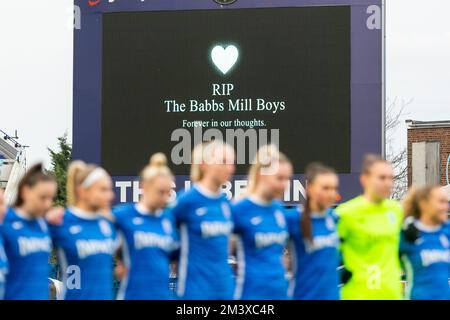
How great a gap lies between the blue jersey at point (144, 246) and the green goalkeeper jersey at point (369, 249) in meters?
1.21

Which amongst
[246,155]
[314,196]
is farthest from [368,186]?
[246,155]

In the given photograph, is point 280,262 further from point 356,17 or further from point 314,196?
point 356,17

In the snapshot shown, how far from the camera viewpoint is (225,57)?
52.9 feet

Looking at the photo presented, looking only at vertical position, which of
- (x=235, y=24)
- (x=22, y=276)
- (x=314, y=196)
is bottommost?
(x=22, y=276)

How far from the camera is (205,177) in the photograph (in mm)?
8148

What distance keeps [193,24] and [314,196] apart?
8266mm

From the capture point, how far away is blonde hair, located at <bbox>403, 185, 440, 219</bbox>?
28.3ft

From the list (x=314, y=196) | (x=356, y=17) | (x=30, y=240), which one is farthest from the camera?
(x=356, y=17)

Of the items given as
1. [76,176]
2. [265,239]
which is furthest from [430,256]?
[76,176]

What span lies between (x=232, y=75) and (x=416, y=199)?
7689mm

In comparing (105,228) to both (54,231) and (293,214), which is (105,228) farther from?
(293,214)

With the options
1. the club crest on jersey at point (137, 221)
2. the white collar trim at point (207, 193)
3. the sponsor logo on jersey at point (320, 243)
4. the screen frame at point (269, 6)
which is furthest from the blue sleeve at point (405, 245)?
the screen frame at point (269, 6)

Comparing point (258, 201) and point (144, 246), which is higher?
point (258, 201)

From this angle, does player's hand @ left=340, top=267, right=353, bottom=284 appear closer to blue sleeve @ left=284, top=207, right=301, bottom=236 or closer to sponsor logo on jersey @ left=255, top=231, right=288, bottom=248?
blue sleeve @ left=284, top=207, right=301, bottom=236
